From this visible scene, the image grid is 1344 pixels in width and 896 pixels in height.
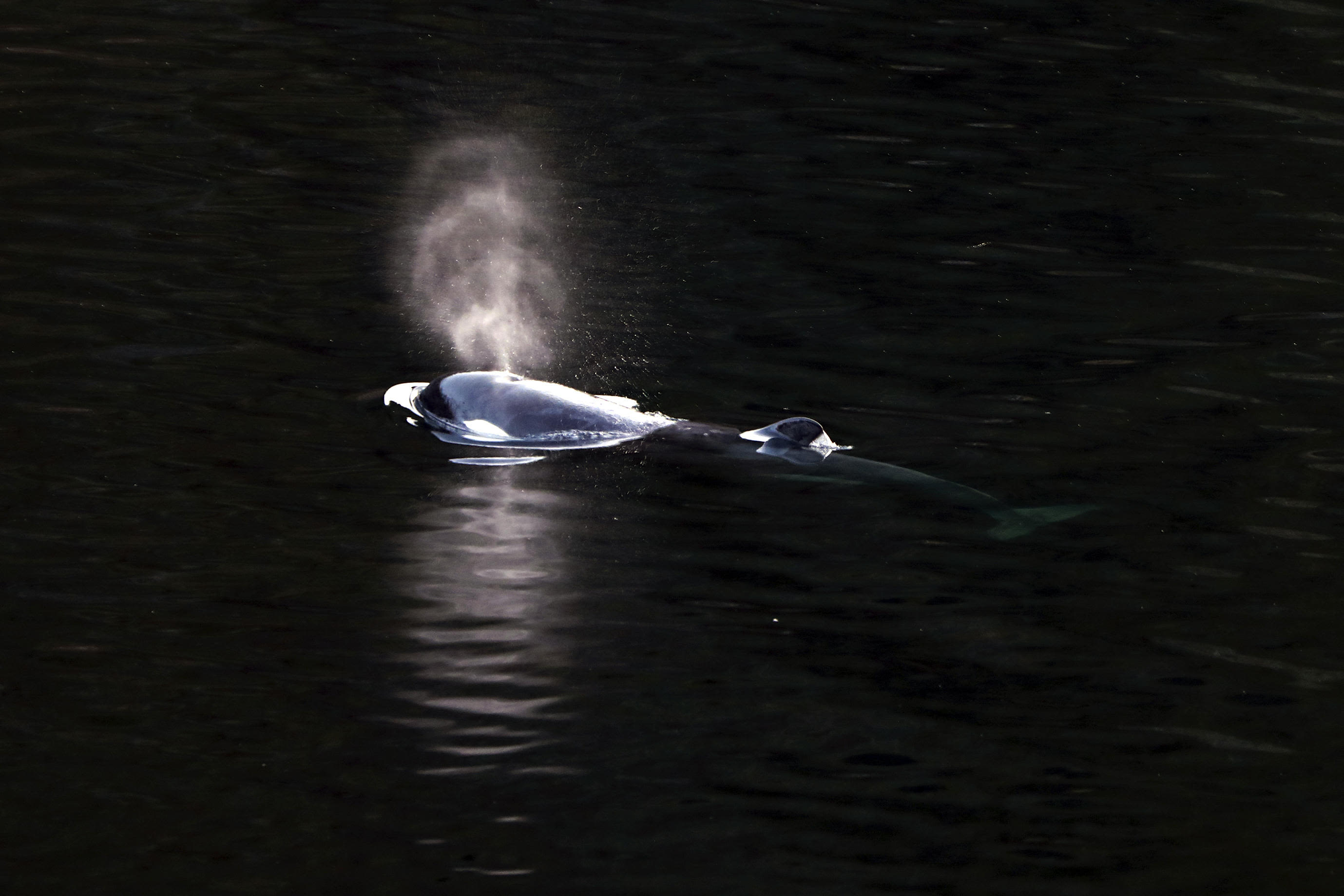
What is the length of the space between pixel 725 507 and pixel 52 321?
16.4 ft

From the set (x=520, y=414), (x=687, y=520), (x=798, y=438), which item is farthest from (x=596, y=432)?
(x=687, y=520)

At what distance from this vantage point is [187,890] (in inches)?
231

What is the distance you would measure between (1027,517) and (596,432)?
2683 millimetres

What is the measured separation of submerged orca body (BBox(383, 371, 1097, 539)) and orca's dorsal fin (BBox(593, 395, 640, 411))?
13 mm

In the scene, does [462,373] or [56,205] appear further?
[56,205]

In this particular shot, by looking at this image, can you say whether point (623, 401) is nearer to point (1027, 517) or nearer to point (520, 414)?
point (520, 414)

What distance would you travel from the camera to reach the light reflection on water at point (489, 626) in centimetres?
684

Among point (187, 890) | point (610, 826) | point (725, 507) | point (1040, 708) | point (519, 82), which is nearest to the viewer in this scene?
point (187, 890)

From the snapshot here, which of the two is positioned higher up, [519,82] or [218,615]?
[519,82]

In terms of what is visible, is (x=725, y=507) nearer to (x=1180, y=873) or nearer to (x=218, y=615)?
(x=218, y=615)

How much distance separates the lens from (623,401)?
1073 cm

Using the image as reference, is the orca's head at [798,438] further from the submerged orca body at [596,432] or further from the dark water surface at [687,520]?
the dark water surface at [687,520]

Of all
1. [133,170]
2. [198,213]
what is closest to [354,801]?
[198,213]

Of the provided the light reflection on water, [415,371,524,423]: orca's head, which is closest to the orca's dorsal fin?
[415,371,524,423]: orca's head
